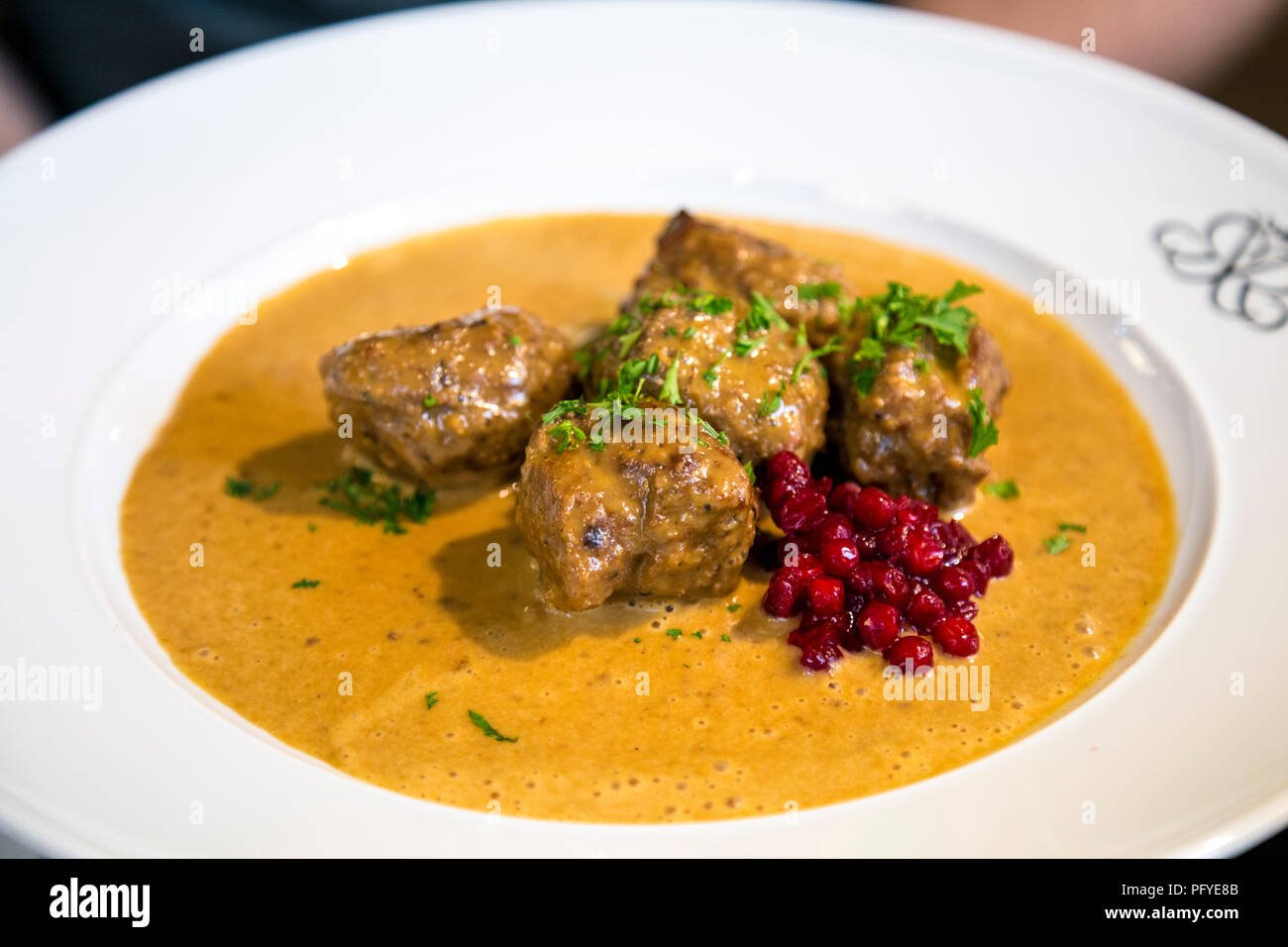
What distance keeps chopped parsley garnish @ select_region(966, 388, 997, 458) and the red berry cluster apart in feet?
1.08

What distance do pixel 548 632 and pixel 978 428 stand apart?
1786 millimetres

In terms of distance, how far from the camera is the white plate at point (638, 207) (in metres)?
3.74

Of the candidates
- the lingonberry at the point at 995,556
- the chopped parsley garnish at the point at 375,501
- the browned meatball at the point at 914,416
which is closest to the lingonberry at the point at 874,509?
the browned meatball at the point at 914,416

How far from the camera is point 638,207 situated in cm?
696

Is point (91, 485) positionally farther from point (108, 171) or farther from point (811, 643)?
point (811, 643)

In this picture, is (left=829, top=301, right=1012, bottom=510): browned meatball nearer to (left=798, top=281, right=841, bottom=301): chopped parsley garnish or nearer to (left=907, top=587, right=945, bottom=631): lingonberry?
(left=798, top=281, right=841, bottom=301): chopped parsley garnish

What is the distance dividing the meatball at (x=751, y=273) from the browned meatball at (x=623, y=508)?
1.04 m

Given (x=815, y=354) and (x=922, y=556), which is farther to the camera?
(x=815, y=354)

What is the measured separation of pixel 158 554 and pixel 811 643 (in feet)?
8.18

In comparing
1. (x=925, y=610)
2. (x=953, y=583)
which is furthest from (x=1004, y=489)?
(x=925, y=610)

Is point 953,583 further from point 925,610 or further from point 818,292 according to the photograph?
point 818,292

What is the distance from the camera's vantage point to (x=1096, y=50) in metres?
8.47

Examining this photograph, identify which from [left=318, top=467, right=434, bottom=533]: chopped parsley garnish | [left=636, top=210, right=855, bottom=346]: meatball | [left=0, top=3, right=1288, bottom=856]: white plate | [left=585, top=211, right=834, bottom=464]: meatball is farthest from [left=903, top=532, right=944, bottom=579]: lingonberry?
[left=318, top=467, right=434, bottom=533]: chopped parsley garnish

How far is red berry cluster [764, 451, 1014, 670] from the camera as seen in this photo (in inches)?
176
